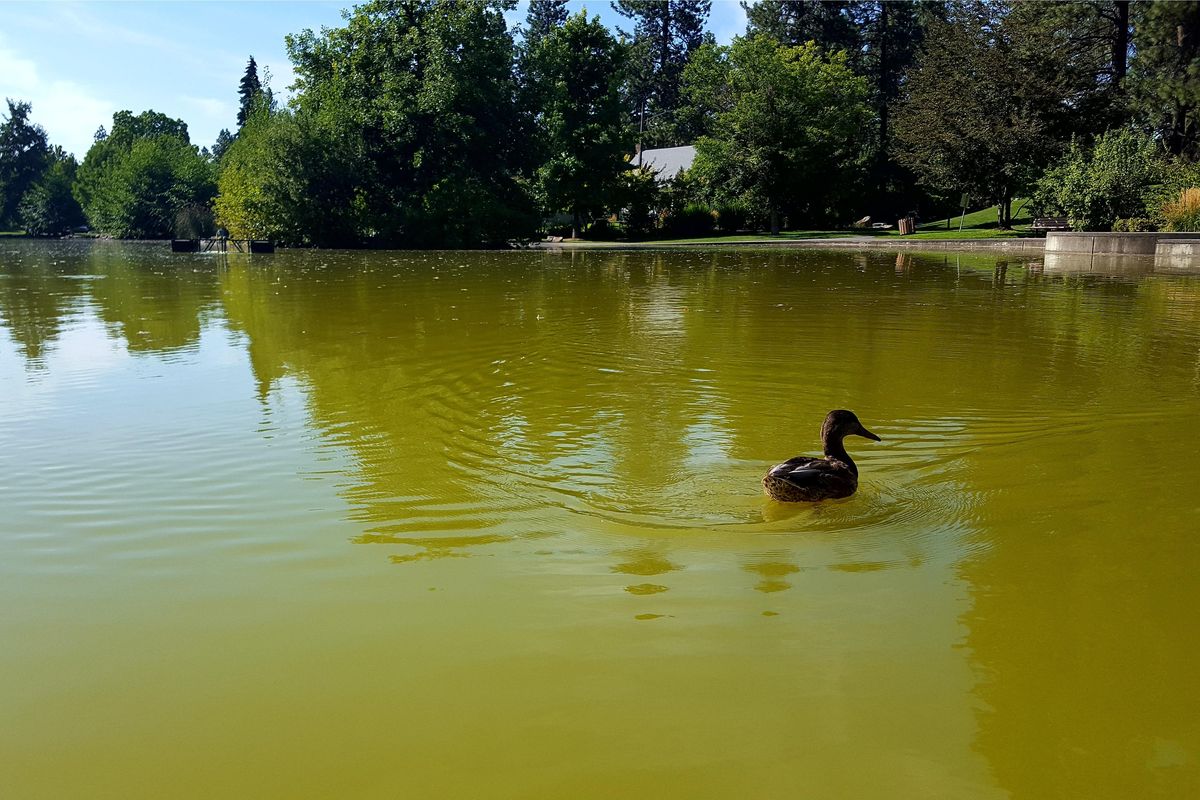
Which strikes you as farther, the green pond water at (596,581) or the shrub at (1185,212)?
the shrub at (1185,212)

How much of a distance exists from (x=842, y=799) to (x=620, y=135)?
188ft

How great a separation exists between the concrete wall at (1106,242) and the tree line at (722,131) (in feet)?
4.74

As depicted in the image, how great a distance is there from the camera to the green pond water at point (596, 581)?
3.13m

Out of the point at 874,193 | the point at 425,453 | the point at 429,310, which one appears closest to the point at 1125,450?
the point at 425,453

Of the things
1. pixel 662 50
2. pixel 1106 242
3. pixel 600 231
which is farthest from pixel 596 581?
pixel 662 50

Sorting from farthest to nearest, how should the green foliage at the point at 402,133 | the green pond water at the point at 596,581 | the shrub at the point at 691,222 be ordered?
the shrub at the point at 691,222 < the green foliage at the point at 402,133 < the green pond water at the point at 596,581

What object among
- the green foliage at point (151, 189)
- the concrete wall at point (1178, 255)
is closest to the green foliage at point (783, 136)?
the concrete wall at point (1178, 255)

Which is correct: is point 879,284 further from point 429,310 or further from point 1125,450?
point 1125,450

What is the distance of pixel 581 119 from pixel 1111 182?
104 feet

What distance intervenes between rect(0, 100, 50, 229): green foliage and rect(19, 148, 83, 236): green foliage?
7924 millimetres

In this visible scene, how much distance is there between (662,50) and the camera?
10375 cm

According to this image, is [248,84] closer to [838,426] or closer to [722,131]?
[722,131]

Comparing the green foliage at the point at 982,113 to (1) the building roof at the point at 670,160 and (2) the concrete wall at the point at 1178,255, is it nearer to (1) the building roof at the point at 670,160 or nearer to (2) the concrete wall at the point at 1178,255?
(2) the concrete wall at the point at 1178,255

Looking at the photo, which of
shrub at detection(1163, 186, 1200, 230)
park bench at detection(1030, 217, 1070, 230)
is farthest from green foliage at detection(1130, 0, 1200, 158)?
shrub at detection(1163, 186, 1200, 230)
